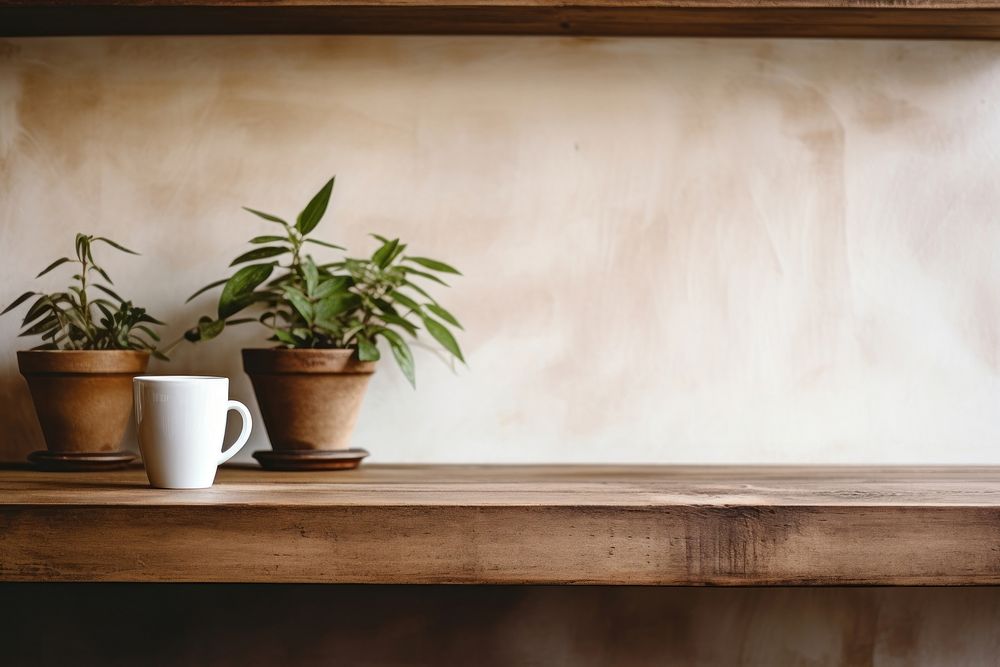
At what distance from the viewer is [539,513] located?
0.76m

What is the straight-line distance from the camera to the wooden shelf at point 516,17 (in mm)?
1059

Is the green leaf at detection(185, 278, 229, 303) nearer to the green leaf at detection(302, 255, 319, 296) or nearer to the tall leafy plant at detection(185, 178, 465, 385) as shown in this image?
the tall leafy plant at detection(185, 178, 465, 385)

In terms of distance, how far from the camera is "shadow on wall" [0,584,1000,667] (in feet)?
4.02

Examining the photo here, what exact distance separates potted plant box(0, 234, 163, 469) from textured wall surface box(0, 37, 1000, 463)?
130mm

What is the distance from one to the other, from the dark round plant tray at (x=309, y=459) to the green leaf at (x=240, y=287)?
19cm

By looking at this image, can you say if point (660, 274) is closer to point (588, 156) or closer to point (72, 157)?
point (588, 156)

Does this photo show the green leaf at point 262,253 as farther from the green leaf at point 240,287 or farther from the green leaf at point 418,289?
the green leaf at point 418,289

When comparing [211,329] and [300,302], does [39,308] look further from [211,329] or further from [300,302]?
[300,302]

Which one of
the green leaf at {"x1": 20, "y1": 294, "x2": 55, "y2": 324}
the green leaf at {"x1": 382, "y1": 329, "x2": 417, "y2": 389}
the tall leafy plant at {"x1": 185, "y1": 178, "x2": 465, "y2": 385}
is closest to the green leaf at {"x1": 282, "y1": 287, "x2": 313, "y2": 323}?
the tall leafy plant at {"x1": 185, "y1": 178, "x2": 465, "y2": 385}

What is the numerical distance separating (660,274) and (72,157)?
88cm

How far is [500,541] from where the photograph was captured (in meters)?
0.76

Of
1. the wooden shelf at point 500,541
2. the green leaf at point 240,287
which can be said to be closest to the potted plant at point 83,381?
the green leaf at point 240,287

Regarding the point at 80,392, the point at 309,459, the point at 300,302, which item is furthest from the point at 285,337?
the point at 80,392

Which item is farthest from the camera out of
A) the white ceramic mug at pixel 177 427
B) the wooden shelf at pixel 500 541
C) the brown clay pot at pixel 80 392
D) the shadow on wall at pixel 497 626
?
the shadow on wall at pixel 497 626
